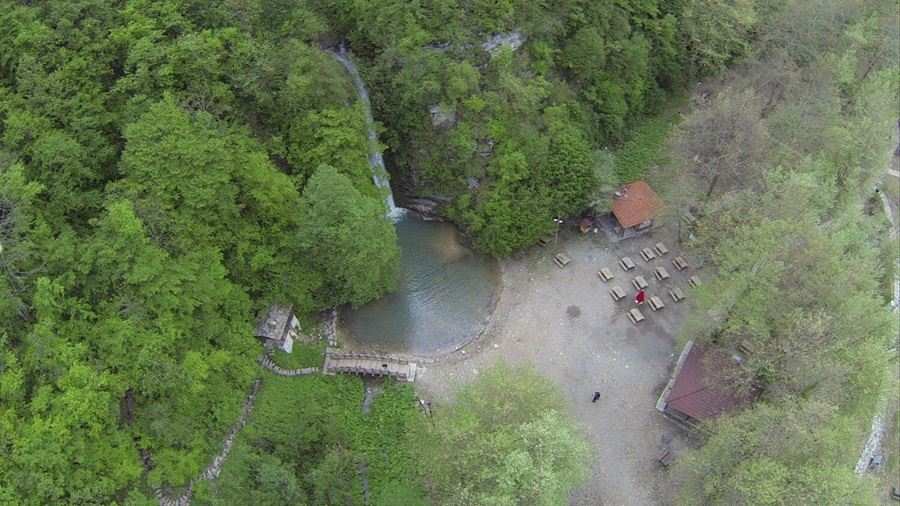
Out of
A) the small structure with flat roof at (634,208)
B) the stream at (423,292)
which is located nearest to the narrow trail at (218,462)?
the stream at (423,292)

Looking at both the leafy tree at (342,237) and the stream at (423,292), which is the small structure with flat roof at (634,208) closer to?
the stream at (423,292)

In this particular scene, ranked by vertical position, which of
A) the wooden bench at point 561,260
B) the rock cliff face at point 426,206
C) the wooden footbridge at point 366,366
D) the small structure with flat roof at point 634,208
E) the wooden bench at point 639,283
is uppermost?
the small structure with flat roof at point 634,208

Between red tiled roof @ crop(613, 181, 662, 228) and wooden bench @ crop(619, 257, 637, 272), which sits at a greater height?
red tiled roof @ crop(613, 181, 662, 228)

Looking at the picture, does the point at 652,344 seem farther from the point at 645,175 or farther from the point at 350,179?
the point at 350,179

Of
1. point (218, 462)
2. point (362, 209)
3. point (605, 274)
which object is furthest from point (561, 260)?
point (218, 462)

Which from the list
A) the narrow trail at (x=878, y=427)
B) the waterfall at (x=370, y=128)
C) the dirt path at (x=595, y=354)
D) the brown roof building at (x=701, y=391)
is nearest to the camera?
the dirt path at (x=595, y=354)

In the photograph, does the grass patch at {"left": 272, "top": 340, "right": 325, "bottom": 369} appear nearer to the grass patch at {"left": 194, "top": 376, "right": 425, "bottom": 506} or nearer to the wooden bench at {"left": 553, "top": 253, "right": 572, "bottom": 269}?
the grass patch at {"left": 194, "top": 376, "right": 425, "bottom": 506}

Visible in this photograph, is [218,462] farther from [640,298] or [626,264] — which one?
[626,264]

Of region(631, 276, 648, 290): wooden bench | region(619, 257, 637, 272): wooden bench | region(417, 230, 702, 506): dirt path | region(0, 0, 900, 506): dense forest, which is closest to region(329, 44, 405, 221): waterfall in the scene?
region(0, 0, 900, 506): dense forest

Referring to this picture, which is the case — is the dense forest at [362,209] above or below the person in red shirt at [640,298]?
above
